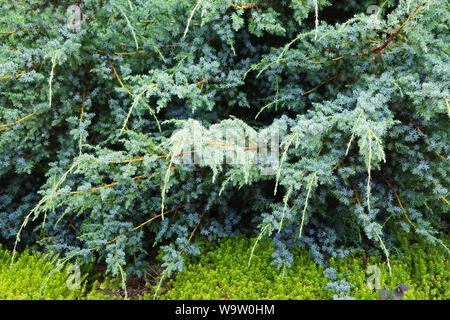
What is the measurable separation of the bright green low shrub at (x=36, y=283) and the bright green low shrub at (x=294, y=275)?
0.47m

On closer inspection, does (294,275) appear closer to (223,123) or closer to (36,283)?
(223,123)

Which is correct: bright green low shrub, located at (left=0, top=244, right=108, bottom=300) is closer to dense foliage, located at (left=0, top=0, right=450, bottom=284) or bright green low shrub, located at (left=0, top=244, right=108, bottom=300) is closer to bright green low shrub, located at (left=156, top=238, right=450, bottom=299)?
Answer: dense foliage, located at (left=0, top=0, right=450, bottom=284)

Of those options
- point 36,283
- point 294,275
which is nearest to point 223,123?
point 294,275

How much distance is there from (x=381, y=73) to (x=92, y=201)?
165 cm

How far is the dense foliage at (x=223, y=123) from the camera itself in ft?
5.96

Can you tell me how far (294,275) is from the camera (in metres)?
2.05

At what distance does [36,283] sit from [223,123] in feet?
4.43

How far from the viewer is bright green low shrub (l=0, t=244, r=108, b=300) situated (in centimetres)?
202

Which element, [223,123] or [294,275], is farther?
[294,275]

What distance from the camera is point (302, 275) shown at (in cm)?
208
